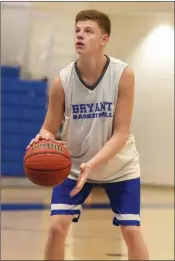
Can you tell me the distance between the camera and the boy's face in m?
1.63

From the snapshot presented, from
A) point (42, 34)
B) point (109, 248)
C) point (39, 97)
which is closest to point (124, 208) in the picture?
→ point (109, 248)

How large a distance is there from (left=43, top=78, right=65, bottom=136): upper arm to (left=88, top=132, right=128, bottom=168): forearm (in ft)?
0.59

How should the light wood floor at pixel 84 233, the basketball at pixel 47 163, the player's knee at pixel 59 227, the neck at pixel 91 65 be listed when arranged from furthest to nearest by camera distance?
1. the light wood floor at pixel 84 233
2. the player's knee at pixel 59 227
3. the neck at pixel 91 65
4. the basketball at pixel 47 163

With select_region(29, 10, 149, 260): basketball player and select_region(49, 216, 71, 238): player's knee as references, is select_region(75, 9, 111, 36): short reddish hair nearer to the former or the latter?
select_region(29, 10, 149, 260): basketball player

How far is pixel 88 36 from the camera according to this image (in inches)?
64.3

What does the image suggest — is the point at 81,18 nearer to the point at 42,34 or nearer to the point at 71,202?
the point at 71,202

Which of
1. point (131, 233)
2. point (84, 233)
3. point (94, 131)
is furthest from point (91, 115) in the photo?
point (84, 233)

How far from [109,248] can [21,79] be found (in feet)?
6.73

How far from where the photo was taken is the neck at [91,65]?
168cm

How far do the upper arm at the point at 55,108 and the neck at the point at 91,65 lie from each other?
9 cm

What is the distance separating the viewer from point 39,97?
4391mm

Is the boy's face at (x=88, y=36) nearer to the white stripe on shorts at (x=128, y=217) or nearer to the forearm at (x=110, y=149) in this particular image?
the forearm at (x=110, y=149)

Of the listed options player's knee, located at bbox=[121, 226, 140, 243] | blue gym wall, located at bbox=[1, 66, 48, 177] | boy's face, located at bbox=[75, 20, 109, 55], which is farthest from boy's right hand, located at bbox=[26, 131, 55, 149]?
blue gym wall, located at bbox=[1, 66, 48, 177]

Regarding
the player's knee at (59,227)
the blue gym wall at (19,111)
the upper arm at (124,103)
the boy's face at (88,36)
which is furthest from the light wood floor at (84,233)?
the blue gym wall at (19,111)
